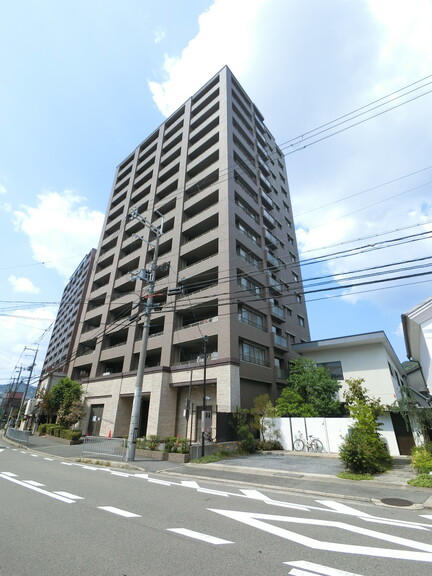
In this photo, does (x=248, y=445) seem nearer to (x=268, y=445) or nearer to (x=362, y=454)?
(x=268, y=445)

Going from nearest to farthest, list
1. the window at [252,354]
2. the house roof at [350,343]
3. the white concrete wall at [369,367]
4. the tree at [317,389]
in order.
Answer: the tree at [317,389] → the window at [252,354] → the white concrete wall at [369,367] → the house roof at [350,343]

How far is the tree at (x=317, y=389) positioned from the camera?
21500mm

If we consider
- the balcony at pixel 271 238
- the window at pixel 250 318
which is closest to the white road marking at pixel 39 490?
the window at pixel 250 318

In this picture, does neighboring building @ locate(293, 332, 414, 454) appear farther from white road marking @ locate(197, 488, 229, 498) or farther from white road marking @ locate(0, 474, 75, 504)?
white road marking @ locate(0, 474, 75, 504)

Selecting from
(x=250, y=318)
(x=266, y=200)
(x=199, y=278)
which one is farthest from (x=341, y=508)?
(x=266, y=200)

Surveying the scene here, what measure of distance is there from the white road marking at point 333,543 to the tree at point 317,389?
1663 cm

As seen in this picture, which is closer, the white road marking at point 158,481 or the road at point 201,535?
the road at point 201,535

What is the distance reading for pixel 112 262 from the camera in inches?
1654

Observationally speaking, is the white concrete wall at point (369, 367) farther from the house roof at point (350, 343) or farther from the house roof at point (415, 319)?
the house roof at point (415, 319)

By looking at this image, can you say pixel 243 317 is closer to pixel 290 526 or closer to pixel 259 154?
pixel 290 526

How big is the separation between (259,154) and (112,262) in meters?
25.9

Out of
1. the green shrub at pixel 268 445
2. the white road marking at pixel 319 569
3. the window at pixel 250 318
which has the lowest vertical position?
the white road marking at pixel 319 569

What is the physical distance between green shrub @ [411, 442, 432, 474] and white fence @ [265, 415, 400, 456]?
5.83 m

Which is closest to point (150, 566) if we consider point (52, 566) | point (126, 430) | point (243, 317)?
point (52, 566)
